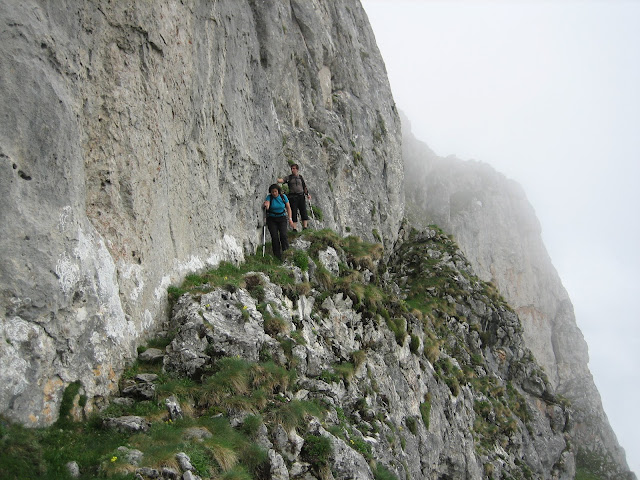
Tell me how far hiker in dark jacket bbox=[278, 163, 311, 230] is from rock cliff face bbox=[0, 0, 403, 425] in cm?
99

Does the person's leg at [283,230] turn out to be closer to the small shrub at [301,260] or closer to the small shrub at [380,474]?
the small shrub at [301,260]

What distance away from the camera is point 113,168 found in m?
12.3

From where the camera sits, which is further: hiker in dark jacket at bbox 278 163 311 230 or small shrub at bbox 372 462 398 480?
hiker in dark jacket at bbox 278 163 311 230

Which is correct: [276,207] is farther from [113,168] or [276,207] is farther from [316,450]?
[316,450]

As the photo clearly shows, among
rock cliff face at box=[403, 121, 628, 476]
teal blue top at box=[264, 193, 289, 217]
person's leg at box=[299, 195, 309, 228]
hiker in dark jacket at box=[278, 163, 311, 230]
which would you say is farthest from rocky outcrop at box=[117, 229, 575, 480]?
rock cliff face at box=[403, 121, 628, 476]

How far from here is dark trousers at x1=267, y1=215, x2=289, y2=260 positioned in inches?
805

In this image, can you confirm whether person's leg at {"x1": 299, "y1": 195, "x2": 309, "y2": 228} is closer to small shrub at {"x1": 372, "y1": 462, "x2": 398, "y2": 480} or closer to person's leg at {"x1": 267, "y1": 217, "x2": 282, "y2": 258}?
person's leg at {"x1": 267, "y1": 217, "x2": 282, "y2": 258}

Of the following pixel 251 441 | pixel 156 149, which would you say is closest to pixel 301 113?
pixel 156 149

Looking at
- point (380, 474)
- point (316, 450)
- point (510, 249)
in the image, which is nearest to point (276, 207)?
point (380, 474)

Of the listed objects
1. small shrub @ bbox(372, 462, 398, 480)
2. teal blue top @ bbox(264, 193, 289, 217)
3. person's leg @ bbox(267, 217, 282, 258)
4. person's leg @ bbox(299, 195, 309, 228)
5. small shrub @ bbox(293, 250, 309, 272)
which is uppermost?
person's leg @ bbox(299, 195, 309, 228)

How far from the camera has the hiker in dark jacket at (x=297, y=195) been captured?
23.8 meters

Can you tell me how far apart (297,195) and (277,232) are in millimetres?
3921

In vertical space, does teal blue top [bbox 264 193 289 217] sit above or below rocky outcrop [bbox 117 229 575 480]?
above

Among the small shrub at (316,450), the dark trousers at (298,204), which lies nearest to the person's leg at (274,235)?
the dark trousers at (298,204)
